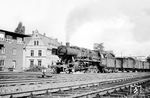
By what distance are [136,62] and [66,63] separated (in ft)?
84.9

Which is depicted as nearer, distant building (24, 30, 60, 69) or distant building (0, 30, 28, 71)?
distant building (0, 30, 28, 71)

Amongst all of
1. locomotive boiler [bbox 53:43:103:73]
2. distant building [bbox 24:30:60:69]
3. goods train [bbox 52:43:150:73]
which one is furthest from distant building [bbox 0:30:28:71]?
locomotive boiler [bbox 53:43:103:73]

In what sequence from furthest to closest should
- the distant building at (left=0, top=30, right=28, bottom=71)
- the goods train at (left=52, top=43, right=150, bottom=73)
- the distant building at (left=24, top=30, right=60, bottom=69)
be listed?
1. the distant building at (left=24, top=30, right=60, bottom=69)
2. the distant building at (left=0, top=30, right=28, bottom=71)
3. the goods train at (left=52, top=43, right=150, bottom=73)

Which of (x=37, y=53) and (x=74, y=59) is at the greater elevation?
(x=37, y=53)

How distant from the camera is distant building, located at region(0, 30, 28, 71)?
42.7 m

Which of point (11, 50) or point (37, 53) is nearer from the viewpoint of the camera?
point (11, 50)

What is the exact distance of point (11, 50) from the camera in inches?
1737

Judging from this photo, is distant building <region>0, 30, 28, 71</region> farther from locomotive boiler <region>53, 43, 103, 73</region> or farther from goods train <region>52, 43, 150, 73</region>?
locomotive boiler <region>53, 43, 103, 73</region>

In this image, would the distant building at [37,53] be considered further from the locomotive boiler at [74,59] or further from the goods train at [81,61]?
the locomotive boiler at [74,59]

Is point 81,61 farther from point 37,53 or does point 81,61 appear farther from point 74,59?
point 37,53

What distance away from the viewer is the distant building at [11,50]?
42.7 m

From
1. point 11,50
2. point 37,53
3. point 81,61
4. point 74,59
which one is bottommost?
point 81,61

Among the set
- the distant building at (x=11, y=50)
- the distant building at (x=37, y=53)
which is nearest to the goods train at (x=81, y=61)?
the distant building at (x=37, y=53)

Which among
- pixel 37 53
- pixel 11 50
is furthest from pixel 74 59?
pixel 37 53
